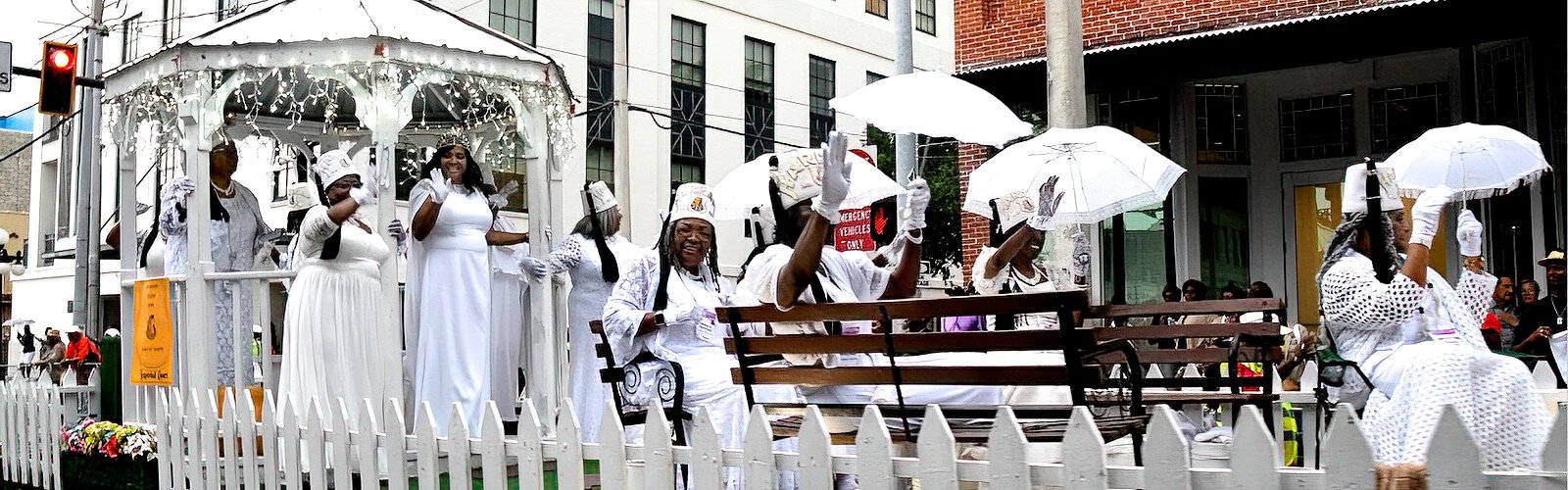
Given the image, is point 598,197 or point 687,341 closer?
point 687,341

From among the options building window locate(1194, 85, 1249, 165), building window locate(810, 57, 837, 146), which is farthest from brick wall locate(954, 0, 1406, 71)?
building window locate(810, 57, 837, 146)

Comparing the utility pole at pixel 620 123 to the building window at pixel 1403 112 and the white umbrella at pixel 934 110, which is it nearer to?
the building window at pixel 1403 112

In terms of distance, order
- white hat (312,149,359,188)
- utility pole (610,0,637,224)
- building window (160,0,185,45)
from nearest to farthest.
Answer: white hat (312,149,359,188) < utility pole (610,0,637,224) < building window (160,0,185,45)

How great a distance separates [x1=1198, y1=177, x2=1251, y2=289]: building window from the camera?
16.1 meters

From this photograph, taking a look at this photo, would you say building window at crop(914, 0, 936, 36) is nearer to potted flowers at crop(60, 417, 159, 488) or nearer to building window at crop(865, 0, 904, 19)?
building window at crop(865, 0, 904, 19)

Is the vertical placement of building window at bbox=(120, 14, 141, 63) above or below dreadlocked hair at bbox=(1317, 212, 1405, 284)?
above

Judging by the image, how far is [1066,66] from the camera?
1086 cm

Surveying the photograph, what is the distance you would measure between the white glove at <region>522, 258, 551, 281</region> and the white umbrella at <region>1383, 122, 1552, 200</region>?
5571 millimetres

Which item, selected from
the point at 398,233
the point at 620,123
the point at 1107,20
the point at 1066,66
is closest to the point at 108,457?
the point at 398,233

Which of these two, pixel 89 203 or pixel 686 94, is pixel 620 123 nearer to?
pixel 89 203

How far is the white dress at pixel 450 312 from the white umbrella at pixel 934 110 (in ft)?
7.92

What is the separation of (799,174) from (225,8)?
79.5 ft

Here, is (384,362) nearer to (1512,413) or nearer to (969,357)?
(969,357)

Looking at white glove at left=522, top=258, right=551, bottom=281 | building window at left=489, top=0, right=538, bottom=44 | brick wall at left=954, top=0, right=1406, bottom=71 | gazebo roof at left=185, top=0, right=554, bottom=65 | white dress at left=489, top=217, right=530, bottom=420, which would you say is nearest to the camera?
gazebo roof at left=185, top=0, right=554, bottom=65
